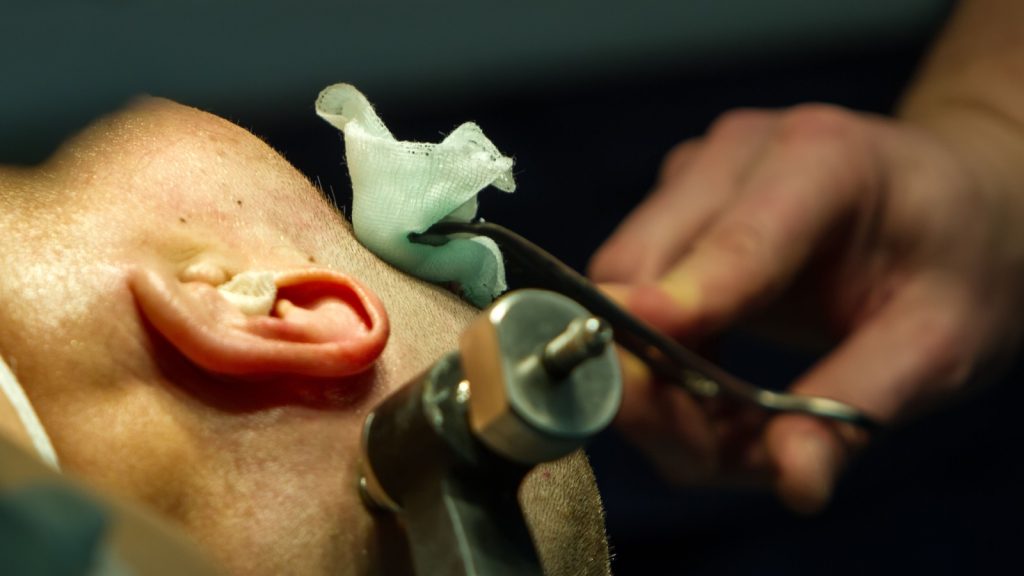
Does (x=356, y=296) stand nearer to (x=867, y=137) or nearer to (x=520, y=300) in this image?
(x=520, y=300)

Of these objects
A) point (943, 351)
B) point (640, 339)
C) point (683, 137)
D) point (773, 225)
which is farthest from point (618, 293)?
point (683, 137)

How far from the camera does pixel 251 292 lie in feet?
2.53

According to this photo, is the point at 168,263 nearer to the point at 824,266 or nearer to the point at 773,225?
the point at 773,225

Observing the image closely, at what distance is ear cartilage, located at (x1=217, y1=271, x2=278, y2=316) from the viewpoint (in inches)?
30.1

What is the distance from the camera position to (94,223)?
765mm

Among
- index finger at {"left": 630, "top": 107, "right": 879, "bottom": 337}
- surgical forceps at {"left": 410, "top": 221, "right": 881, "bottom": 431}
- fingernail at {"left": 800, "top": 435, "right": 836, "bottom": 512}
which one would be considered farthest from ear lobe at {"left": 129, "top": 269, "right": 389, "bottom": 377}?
fingernail at {"left": 800, "top": 435, "right": 836, "bottom": 512}

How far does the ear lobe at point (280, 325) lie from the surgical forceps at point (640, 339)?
0.13 meters

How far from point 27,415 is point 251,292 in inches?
7.0

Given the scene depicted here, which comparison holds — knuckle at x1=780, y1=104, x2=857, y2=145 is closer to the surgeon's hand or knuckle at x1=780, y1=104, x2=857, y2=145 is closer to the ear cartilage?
the surgeon's hand

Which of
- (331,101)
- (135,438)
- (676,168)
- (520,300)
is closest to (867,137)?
(676,168)

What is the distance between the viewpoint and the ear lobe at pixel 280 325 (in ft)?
2.36

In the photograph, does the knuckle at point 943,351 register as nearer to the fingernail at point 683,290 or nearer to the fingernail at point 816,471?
the fingernail at point 816,471

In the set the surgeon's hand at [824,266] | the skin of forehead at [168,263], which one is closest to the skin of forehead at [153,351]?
the skin of forehead at [168,263]

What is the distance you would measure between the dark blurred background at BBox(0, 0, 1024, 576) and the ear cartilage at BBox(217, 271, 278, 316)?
7.6 inches
